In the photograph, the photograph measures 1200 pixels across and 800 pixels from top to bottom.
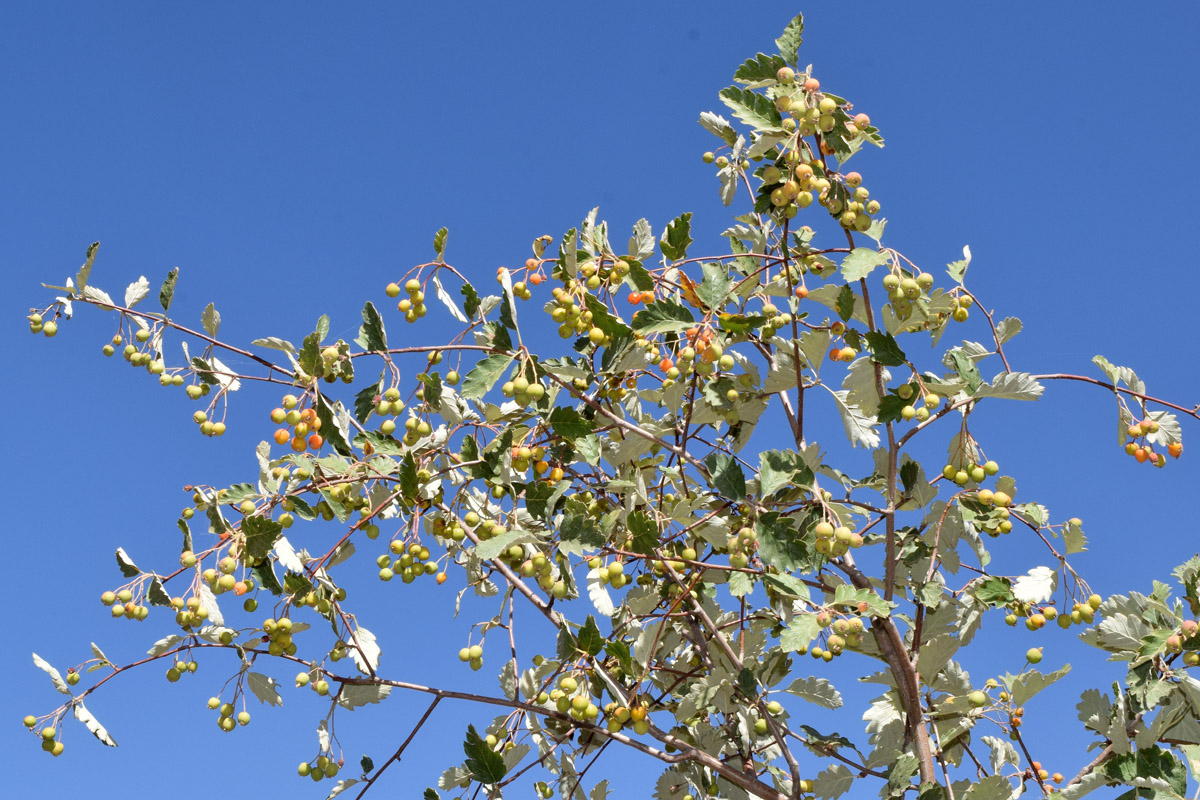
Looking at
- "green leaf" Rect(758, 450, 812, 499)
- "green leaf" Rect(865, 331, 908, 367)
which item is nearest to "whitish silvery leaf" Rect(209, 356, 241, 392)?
"green leaf" Rect(758, 450, 812, 499)

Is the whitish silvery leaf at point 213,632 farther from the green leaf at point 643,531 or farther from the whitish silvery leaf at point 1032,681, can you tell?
the whitish silvery leaf at point 1032,681

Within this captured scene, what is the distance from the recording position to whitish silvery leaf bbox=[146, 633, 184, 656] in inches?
133

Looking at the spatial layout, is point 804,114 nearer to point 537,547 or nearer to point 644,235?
point 644,235

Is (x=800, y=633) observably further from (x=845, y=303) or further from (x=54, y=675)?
(x=54, y=675)

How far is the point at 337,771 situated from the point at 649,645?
1.29 metres

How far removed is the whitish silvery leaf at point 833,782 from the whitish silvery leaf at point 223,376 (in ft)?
8.26

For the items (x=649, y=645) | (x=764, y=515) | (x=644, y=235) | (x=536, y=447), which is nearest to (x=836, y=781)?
(x=649, y=645)

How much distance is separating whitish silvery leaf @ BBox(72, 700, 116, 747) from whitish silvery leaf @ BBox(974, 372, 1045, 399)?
10.2 feet

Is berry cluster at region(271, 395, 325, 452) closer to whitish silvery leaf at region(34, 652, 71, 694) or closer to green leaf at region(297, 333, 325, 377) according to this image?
green leaf at region(297, 333, 325, 377)

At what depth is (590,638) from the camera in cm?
312

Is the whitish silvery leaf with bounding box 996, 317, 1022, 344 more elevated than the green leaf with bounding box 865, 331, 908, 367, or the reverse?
the whitish silvery leaf with bounding box 996, 317, 1022, 344

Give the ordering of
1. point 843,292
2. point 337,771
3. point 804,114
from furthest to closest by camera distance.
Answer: point 337,771 < point 843,292 < point 804,114

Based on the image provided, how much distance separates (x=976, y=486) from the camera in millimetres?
3482

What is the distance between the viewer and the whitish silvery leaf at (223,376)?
362 cm
